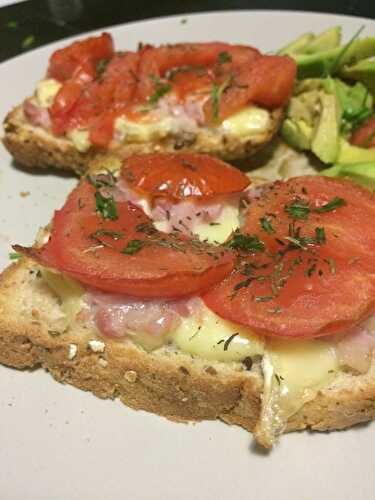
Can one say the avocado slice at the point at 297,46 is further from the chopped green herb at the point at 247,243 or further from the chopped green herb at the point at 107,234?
the chopped green herb at the point at 107,234

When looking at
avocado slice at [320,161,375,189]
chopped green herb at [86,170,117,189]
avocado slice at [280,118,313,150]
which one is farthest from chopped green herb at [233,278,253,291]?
avocado slice at [280,118,313,150]

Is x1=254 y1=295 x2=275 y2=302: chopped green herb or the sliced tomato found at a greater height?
the sliced tomato

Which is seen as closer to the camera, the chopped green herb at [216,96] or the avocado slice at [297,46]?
the chopped green herb at [216,96]

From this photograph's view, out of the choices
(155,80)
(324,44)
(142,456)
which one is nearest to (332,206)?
(142,456)

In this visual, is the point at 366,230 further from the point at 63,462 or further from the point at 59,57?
the point at 59,57

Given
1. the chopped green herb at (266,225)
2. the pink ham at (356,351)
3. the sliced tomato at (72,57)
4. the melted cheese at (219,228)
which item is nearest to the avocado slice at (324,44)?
the sliced tomato at (72,57)

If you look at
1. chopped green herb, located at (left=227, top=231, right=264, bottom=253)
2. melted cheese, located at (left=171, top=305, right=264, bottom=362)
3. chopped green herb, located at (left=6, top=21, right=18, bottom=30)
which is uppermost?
chopped green herb, located at (left=6, top=21, right=18, bottom=30)

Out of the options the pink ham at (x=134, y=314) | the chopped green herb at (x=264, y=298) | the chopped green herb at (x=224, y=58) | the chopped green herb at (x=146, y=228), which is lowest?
the pink ham at (x=134, y=314)

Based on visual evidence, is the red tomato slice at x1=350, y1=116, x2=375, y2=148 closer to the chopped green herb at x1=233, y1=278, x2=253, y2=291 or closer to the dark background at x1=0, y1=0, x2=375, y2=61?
the chopped green herb at x1=233, y1=278, x2=253, y2=291
